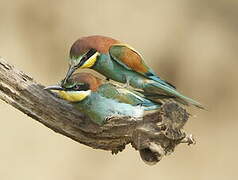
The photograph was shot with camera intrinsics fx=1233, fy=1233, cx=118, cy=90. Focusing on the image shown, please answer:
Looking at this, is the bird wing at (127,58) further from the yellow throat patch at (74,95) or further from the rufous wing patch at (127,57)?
the yellow throat patch at (74,95)

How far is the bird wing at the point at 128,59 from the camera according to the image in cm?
327

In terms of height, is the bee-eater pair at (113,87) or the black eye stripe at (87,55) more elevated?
the black eye stripe at (87,55)

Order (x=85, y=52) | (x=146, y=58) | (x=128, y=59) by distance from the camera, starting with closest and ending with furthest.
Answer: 1. (x=85, y=52)
2. (x=128, y=59)
3. (x=146, y=58)

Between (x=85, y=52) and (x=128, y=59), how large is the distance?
15 centimetres

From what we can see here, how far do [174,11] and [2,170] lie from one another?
0.93m

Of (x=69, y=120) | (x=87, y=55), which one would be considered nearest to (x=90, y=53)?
(x=87, y=55)

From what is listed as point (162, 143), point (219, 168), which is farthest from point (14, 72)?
point (219, 168)

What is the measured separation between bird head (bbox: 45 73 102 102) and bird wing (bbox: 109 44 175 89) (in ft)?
0.28

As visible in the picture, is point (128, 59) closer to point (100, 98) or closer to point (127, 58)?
point (127, 58)

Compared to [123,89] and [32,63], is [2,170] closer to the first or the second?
[32,63]

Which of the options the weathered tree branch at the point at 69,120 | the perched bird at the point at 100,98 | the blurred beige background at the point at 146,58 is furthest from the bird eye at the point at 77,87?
the blurred beige background at the point at 146,58

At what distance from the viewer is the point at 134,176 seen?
16.2 feet

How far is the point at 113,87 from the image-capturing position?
3.31m

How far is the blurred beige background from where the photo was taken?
4.80 meters
